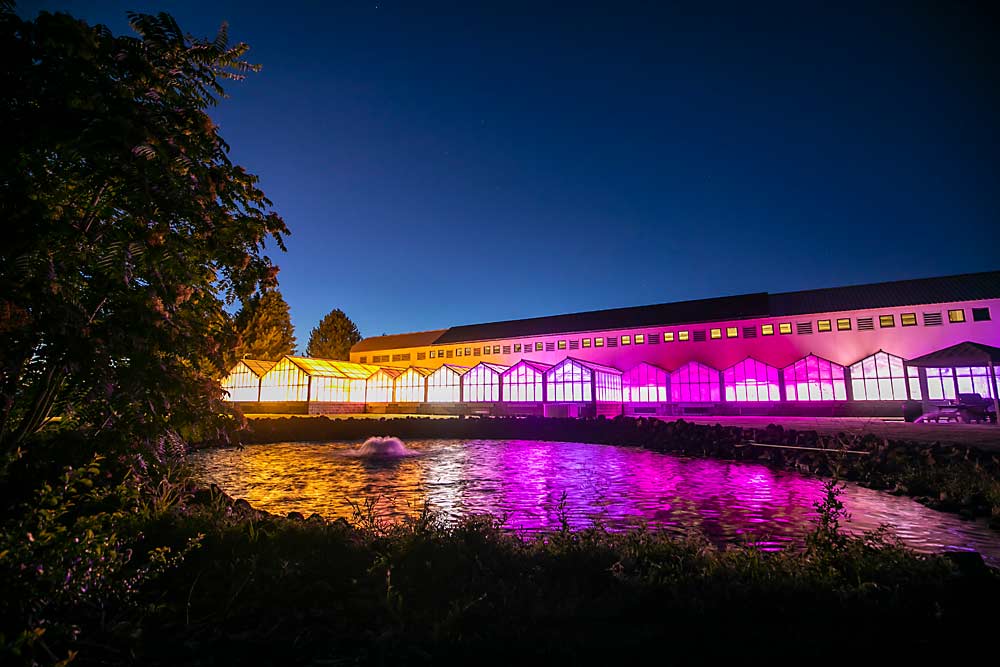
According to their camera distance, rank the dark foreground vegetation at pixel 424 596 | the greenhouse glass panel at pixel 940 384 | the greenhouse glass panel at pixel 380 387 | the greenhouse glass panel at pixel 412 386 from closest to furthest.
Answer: the dark foreground vegetation at pixel 424 596 → the greenhouse glass panel at pixel 940 384 → the greenhouse glass panel at pixel 412 386 → the greenhouse glass panel at pixel 380 387

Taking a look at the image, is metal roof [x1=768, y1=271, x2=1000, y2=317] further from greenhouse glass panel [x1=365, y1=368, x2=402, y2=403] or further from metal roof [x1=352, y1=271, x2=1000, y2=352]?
greenhouse glass panel [x1=365, y1=368, x2=402, y2=403]

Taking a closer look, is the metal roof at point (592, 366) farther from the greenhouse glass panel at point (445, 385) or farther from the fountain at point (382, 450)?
the fountain at point (382, 450)

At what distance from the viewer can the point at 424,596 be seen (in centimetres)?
491

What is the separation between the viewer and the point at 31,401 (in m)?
4.89

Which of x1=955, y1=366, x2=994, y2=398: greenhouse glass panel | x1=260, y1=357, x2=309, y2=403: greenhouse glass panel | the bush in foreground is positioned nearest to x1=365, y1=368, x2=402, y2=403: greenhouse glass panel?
x1=260, y1=357, x2=309, y2=403: greenhouse glass panel

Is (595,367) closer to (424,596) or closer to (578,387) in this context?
(578,387)

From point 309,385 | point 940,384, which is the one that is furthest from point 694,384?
point 309,385

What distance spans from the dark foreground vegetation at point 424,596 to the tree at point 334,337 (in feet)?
289

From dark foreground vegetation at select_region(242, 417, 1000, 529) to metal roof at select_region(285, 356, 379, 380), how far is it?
736 inches

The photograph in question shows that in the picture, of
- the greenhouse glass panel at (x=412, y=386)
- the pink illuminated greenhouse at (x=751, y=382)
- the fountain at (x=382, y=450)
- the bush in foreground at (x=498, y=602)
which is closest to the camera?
the bush in foreground at (x=498, y=602)

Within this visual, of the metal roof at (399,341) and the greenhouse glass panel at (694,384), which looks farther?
the metal roof at (399,341)

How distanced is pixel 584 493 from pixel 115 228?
1172 centimetres

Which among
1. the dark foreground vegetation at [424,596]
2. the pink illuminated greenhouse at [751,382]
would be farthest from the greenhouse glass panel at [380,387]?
the dark foreground vegetation at [424,596]

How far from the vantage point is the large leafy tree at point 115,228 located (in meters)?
4.03
